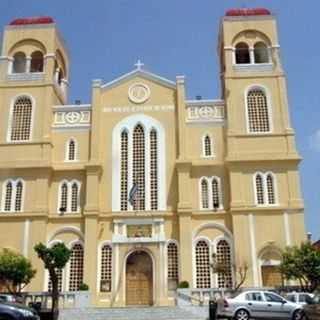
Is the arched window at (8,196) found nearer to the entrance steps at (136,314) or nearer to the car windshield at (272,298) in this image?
the entrance steps at (136,314)

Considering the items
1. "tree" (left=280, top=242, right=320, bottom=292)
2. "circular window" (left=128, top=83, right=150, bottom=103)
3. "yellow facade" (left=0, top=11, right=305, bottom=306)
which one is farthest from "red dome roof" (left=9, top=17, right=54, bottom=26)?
"tree" (left=280, top=242, right=320, bottom=292)

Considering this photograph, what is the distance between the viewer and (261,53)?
39.0 m

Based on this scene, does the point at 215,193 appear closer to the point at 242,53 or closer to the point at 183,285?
the point at 183,285

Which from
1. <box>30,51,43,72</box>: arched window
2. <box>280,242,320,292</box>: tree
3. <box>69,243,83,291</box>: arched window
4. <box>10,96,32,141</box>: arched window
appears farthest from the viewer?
<box>30,51,43,72</box>: arched window

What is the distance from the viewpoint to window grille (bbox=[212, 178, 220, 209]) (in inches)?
1341

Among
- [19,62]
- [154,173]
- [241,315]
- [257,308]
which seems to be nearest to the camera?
[241,315]

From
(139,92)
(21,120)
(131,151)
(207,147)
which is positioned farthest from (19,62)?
(207,147)

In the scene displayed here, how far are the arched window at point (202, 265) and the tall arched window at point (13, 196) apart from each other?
12026mm

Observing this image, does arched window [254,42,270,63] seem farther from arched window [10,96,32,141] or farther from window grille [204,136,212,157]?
arched window [10,96,32,141]

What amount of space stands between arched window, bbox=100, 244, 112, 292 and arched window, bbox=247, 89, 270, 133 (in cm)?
1268

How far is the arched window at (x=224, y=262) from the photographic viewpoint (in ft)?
105

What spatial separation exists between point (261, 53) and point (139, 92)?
32.4 ft

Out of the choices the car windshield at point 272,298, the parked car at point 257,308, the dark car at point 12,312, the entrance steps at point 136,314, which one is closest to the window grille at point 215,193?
the entrance steps at point 136,314

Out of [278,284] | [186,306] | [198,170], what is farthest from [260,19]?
[186,306]
